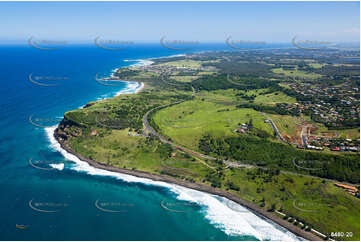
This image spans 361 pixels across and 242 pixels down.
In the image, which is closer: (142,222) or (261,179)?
(142,222)

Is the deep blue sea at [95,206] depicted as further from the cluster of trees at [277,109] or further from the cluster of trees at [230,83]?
the cluster of trees at [230,83]

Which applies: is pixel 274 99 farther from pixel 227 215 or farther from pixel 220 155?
pixel 227 215

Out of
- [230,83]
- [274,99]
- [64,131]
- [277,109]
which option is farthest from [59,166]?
[230,83]

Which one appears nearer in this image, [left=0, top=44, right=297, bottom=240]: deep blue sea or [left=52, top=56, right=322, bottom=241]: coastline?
[left=0, top=44, right=297, bottom=240]: deep blue sea

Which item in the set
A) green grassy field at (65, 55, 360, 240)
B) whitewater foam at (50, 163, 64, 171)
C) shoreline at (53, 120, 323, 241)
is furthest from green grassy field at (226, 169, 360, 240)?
A: whitewater foam at (50, 163, 64, 171)

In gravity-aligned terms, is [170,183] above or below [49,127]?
below

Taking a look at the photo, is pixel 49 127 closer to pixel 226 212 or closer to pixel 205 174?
pixel 205 174

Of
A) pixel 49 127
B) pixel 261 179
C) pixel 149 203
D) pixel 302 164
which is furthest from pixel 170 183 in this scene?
pixel 49 127

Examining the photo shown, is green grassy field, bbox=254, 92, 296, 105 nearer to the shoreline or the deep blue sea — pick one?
the shoreline
